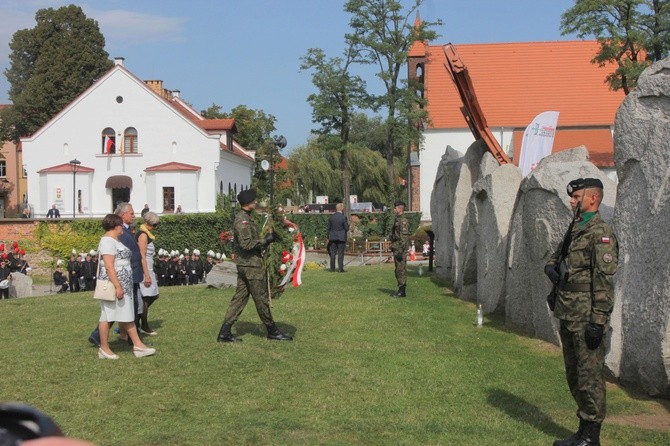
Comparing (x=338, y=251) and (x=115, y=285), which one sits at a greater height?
(x=115, y=285)

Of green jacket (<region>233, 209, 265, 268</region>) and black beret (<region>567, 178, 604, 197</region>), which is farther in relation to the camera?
green jacket (<region>233, 209, 265, 268</region>)

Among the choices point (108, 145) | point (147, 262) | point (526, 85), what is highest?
point (526, 85)

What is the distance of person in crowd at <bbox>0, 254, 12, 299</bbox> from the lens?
2466 centimetres

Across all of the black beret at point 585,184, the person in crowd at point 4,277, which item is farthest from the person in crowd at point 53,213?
the black beret at point 585,184

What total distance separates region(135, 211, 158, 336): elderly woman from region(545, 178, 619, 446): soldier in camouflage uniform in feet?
21.9

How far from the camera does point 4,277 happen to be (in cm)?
2538

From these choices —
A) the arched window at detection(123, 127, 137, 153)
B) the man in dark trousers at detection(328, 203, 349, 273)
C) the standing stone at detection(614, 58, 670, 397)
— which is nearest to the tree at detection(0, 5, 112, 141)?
the arched window at detection(123, 127, 137, 153)

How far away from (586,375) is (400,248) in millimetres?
10587

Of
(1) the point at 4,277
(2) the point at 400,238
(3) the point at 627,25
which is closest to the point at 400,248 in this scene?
(2) the point at 400,238

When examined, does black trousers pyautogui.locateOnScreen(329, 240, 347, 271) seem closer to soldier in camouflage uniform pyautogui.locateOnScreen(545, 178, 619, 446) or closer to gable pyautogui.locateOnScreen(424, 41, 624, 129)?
soldier in camouflage uniform pyautogui.locateOnScreen(545, 178, 619, 446)

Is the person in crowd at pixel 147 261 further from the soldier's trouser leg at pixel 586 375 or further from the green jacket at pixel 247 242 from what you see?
the soldier's trouser leg at pixel 586 375

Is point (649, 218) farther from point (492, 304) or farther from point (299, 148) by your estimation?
point (299, 148)

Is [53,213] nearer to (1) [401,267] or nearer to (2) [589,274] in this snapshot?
(1) [401,267]

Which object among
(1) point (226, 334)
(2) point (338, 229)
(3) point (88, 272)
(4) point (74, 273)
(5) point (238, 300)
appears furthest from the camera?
(4) point (74, 273)
